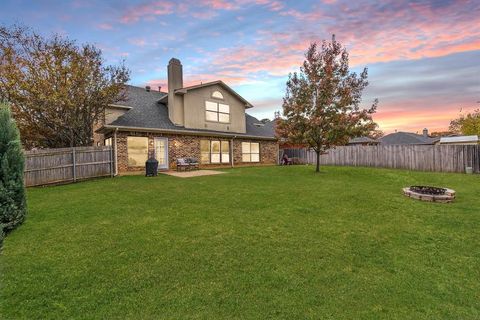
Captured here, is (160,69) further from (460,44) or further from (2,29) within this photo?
(460,44)

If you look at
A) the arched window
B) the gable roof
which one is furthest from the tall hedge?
the arched window

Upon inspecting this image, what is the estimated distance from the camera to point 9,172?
5.18 meters

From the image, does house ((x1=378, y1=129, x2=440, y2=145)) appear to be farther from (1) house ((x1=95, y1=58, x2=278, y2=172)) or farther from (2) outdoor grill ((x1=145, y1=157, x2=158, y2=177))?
(2) outdoor grill ((x1=145, y1=157, x2=158, y2=177))

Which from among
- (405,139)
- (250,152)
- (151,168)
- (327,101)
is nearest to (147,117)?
(151,168)

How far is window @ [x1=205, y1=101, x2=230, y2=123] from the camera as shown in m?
19.8

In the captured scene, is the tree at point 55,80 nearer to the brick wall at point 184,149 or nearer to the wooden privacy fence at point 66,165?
the brick wall at point 184,149

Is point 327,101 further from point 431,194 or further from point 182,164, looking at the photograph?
point 182,164

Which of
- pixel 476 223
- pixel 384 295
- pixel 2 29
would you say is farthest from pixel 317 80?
pixel 2 29

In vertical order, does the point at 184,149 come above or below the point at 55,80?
below

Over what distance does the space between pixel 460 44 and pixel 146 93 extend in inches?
832

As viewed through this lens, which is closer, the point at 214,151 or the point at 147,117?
the point at 147,117

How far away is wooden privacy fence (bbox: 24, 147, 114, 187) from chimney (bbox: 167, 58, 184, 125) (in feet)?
19.0

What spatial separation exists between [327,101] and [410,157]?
10.2 meters

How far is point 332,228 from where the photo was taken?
562cm
